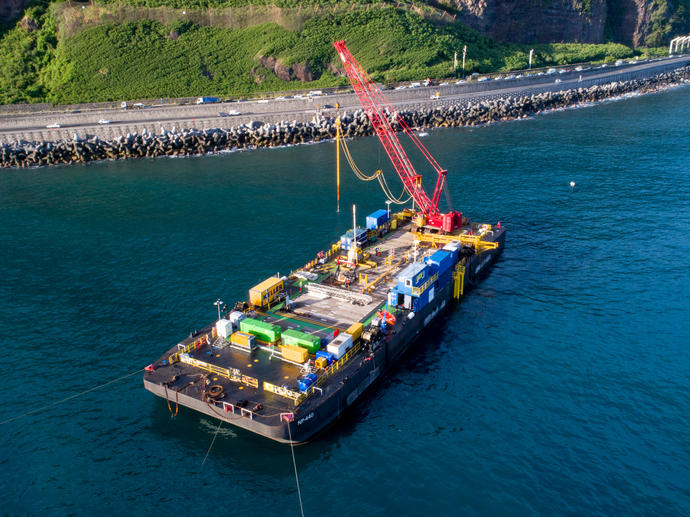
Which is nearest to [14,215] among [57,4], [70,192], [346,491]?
[70,192]

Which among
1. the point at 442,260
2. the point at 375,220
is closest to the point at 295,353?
the point at 442,260

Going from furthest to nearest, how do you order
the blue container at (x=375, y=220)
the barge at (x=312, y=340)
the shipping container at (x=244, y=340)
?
the blue container at (x=375, y=220), the shipping container at (x=244, y=340), the barge at (x=312, y=340)

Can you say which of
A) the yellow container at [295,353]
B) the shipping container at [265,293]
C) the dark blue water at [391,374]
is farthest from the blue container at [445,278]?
the yellow container at [295,353]

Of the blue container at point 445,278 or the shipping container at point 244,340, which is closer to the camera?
the shipping container at point 244,340

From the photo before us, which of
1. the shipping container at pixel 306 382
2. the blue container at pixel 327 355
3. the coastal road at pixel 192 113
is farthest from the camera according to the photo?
the coastal road at pixel 192 113

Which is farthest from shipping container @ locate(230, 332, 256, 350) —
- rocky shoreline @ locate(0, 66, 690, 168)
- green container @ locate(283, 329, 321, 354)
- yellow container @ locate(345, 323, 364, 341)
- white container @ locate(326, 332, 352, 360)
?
rocky shoreline @ locate(0, 66, 690, 168)

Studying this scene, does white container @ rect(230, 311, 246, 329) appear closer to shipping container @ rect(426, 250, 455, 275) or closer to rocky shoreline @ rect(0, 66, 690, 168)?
shipping container @ rect(426, 250, 455, 275)

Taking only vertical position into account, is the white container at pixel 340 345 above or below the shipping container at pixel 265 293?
below

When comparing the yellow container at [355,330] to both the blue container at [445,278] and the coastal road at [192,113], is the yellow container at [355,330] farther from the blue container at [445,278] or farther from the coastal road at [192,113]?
the coastal road at [192,113]
